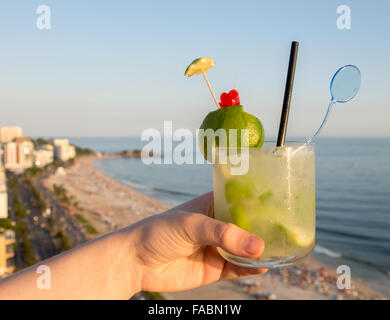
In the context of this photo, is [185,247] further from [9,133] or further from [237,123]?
[9,133]

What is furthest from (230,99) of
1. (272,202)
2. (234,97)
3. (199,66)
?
(272,202)

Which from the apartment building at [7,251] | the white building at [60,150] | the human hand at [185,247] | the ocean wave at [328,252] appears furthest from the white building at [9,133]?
the human hand at [185,247]

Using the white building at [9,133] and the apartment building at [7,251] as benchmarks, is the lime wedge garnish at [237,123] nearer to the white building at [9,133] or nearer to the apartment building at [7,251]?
the apartment building at [7,251]

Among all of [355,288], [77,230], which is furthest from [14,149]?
[355,288]

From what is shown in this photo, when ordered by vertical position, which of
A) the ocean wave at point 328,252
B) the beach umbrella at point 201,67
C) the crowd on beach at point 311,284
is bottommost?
the ocean wave at point 328,252

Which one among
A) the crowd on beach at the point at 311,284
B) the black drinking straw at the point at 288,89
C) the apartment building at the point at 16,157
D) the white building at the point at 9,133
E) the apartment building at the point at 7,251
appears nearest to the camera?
the black drinking straw at the point at 288,89

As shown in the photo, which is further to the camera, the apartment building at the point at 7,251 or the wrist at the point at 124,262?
the apartment building at the point at 7,251
